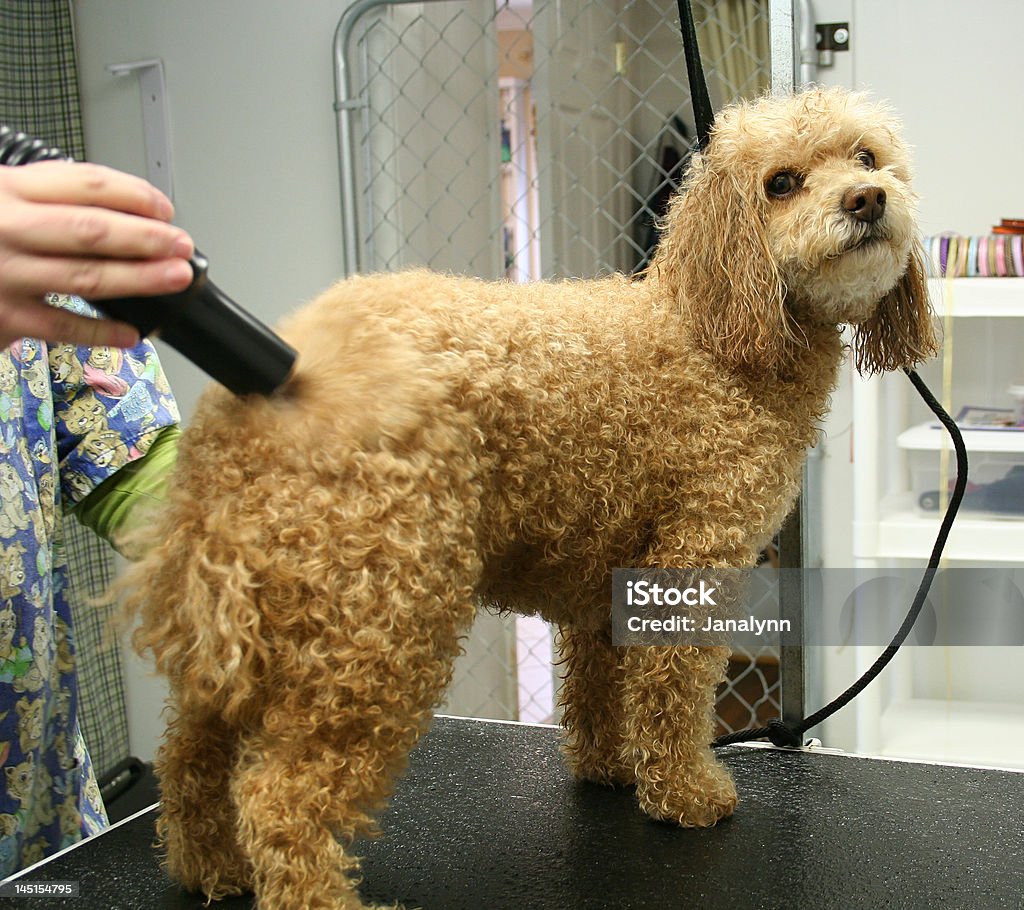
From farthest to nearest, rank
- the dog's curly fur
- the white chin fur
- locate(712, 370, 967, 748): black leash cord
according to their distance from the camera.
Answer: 1. locate(712, 370, 967, 748): black leash cord
2. the white chin fur
3. the dog's curly fur

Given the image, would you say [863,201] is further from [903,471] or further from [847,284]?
[903,471]

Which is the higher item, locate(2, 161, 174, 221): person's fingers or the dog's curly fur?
locate(2, 161, 174, 221): person's fingers

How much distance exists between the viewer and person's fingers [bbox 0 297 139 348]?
1.56 ft

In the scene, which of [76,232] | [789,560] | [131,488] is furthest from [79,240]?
[789,560]

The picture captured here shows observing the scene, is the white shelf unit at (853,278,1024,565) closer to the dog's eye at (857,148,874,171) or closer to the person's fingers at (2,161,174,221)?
the dog's eye at (857,148,874,171)

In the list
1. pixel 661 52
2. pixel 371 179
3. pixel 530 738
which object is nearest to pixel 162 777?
pixel 530 738

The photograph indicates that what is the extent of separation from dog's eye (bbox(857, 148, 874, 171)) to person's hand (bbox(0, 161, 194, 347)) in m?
0.48

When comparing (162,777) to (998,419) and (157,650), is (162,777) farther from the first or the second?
(998,419)

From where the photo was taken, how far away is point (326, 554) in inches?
22.9

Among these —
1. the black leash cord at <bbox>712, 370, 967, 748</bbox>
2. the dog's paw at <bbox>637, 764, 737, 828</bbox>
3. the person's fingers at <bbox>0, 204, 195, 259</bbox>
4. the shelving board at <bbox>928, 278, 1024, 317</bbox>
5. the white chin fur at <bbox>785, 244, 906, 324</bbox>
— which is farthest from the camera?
the shelving board at <bbox>928, 278, 1024, 317</bbox>

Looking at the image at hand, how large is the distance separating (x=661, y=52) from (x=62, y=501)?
222 cm

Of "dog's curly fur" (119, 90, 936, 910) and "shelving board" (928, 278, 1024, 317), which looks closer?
"dog's curly fur" (119, 90, 936, 910)

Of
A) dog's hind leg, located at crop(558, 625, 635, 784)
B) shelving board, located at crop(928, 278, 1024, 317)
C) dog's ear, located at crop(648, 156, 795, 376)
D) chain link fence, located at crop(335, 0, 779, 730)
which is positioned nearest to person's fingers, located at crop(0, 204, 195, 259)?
dog's ear, located at crop(648, 156, 795, 376)

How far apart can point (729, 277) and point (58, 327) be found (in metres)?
0.44
